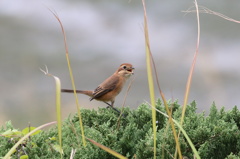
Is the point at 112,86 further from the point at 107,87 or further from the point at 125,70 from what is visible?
the point at 125,70

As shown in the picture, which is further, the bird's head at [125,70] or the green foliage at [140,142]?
the bird's head at [125,70]

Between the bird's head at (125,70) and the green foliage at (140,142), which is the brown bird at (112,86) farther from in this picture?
the green foliage at (140,142)

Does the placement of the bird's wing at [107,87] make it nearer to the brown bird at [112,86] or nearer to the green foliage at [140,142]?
the brown bird at [112,86]

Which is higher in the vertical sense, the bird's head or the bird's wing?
the bird's head

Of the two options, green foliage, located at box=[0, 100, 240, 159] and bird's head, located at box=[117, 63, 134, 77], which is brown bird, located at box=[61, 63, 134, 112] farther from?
green foliage, located at box=[0, 100, 240, 159]

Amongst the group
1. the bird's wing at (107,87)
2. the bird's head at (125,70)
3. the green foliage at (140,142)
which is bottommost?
the green foliage at (140,142)

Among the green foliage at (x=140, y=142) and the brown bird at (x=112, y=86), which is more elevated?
the brown bird at (x=112, y=86)

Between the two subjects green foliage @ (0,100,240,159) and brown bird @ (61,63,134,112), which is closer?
green foliage @ (0,100,240,159)

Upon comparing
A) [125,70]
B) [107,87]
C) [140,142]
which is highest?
[125,70]

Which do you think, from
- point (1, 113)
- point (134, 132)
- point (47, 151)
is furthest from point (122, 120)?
point (1, 113)

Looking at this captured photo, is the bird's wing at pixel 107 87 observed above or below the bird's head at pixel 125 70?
below

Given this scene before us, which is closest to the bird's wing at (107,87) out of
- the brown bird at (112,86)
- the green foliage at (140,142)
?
the brown bird at (112,86)

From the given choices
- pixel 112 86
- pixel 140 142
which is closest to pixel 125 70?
pixel 112 86

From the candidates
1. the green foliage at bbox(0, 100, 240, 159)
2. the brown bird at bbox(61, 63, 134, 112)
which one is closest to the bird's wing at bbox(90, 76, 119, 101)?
the brown bird at bbox(61, 63, 134, 112)
